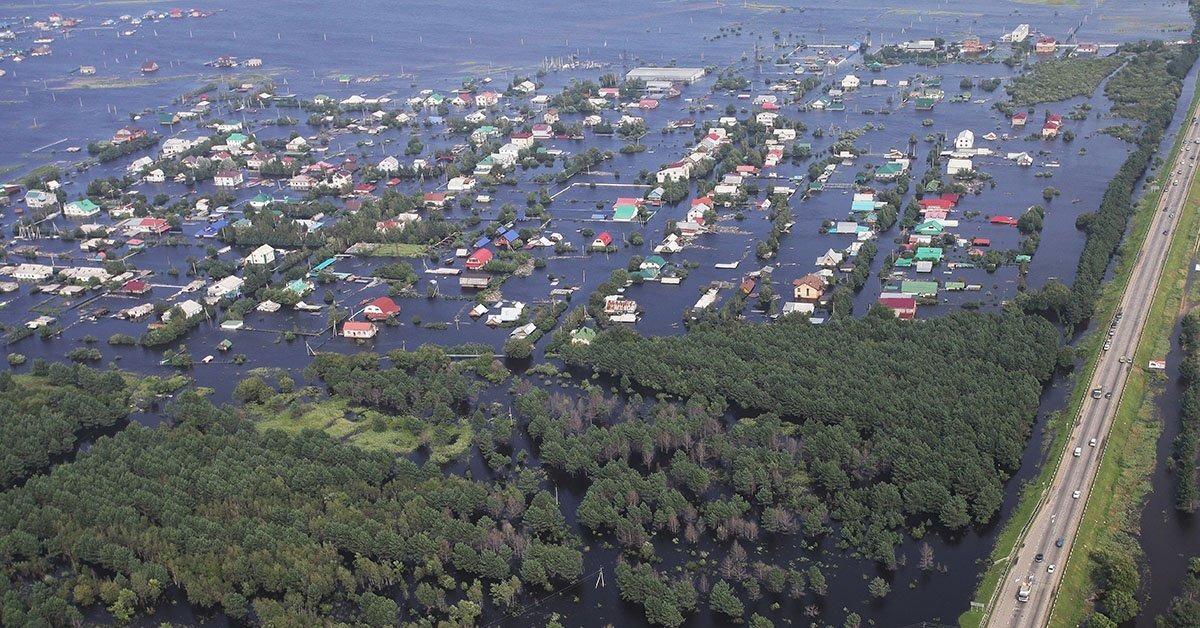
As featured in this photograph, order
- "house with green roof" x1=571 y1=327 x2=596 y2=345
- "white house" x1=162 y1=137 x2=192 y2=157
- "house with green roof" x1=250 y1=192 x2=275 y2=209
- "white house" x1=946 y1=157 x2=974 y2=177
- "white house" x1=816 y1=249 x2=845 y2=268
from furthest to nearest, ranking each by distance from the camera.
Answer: "white house" x1=162 y1=137 x2=192 y2=157 → "white house" x1=946 y1=157 x2=974 y2=177 → "house with green roof" x1=250 y1=192 x2=275 y2=209 → "white house" x1=816 y1=249 x2=845 y2=268 → "house with green roof" x1=571 y1=327 x2=596 y2=345

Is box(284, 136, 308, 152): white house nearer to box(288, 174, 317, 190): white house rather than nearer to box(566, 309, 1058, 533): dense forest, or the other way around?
box(288, 174, 317, 190): white house

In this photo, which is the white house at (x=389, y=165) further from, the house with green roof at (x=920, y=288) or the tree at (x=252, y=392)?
the house with green roof at (x=920, y=288)

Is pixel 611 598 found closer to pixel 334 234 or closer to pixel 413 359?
pixel 413 359

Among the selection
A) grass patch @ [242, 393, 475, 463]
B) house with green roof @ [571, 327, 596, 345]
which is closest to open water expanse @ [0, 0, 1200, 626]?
grass patch @ [242, 393, 475, 463]

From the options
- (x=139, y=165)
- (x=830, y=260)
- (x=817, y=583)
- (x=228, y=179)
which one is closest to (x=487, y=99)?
(x=228, y=179)

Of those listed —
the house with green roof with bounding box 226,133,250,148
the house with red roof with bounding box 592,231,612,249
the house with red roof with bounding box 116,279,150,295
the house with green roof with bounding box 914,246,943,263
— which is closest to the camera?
the house with green roof with bounding box 914,246,943,263
